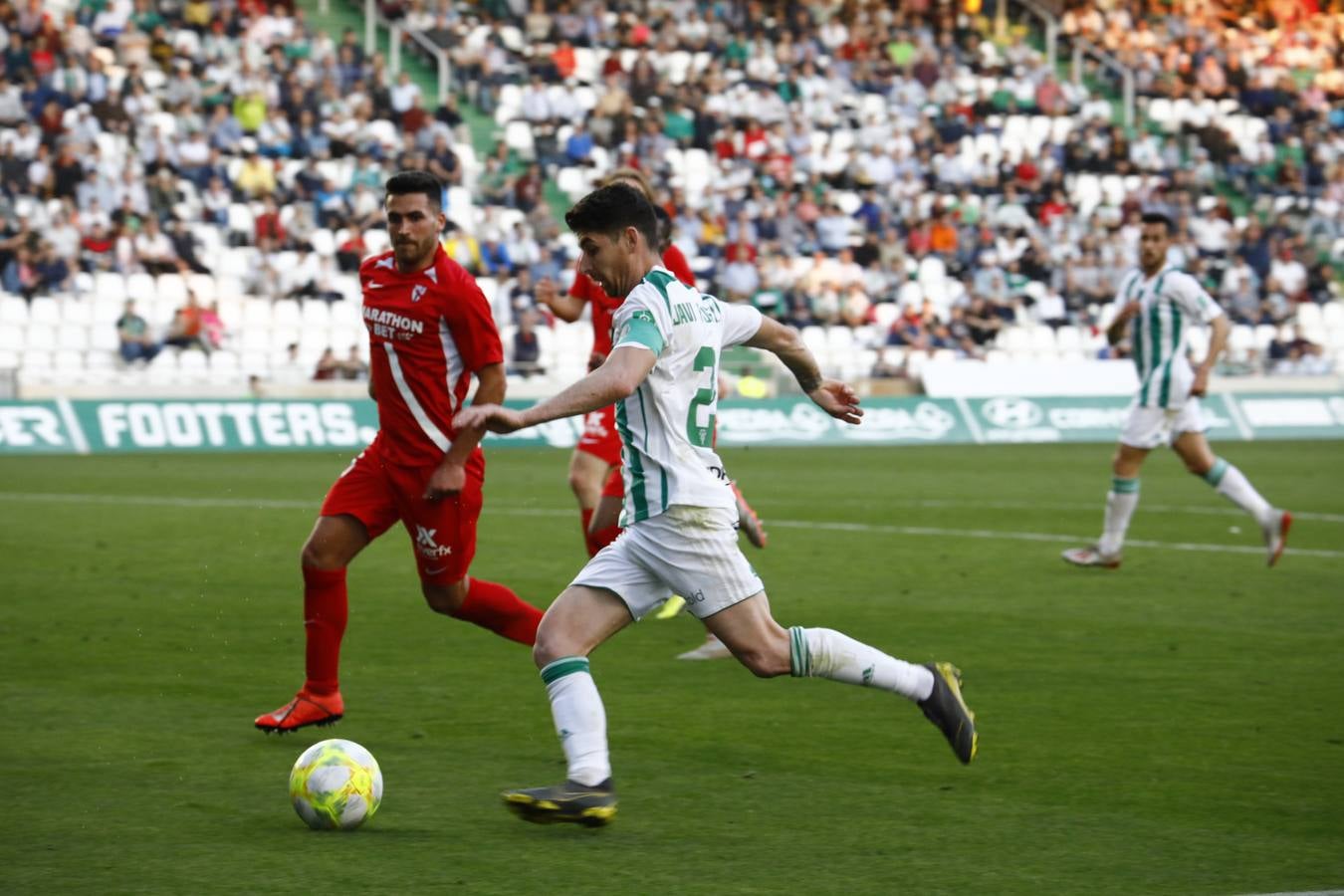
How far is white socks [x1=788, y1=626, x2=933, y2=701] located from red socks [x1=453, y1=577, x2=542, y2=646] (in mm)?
1776

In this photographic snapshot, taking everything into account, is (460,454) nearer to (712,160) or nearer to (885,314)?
(885,314)

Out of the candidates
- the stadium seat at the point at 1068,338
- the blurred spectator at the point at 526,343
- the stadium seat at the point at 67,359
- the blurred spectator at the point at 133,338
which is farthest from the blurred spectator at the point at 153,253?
the stadium seat at the point at 1068,338

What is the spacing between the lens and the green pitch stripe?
5684 millimetres

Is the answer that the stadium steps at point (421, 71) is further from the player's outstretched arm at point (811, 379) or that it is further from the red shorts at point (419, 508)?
the player's outstretched arm at point (811, 379)

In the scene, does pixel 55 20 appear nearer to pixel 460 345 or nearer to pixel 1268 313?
pixel 1268 313

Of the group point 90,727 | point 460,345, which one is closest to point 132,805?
point 90,727

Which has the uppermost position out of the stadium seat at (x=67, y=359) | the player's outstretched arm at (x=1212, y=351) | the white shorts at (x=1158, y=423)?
the player's outstretched arm at (x=1212, y=351)

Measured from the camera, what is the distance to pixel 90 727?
23.7ft

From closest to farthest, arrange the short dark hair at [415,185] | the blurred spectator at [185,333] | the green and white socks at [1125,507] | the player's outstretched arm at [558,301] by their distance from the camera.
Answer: the short dark hair at [415,185] < the player's outstretched arm at [558,301] < the green and white socks at [1125,507] < the blurred spectator at [185,333]

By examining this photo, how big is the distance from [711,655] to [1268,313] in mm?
24726

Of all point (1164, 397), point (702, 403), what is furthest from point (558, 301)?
point (1164, 397)

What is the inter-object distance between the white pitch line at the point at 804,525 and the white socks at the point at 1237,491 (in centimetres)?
104

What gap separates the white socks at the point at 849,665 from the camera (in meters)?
5.88

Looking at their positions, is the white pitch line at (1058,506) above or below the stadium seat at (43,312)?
below
